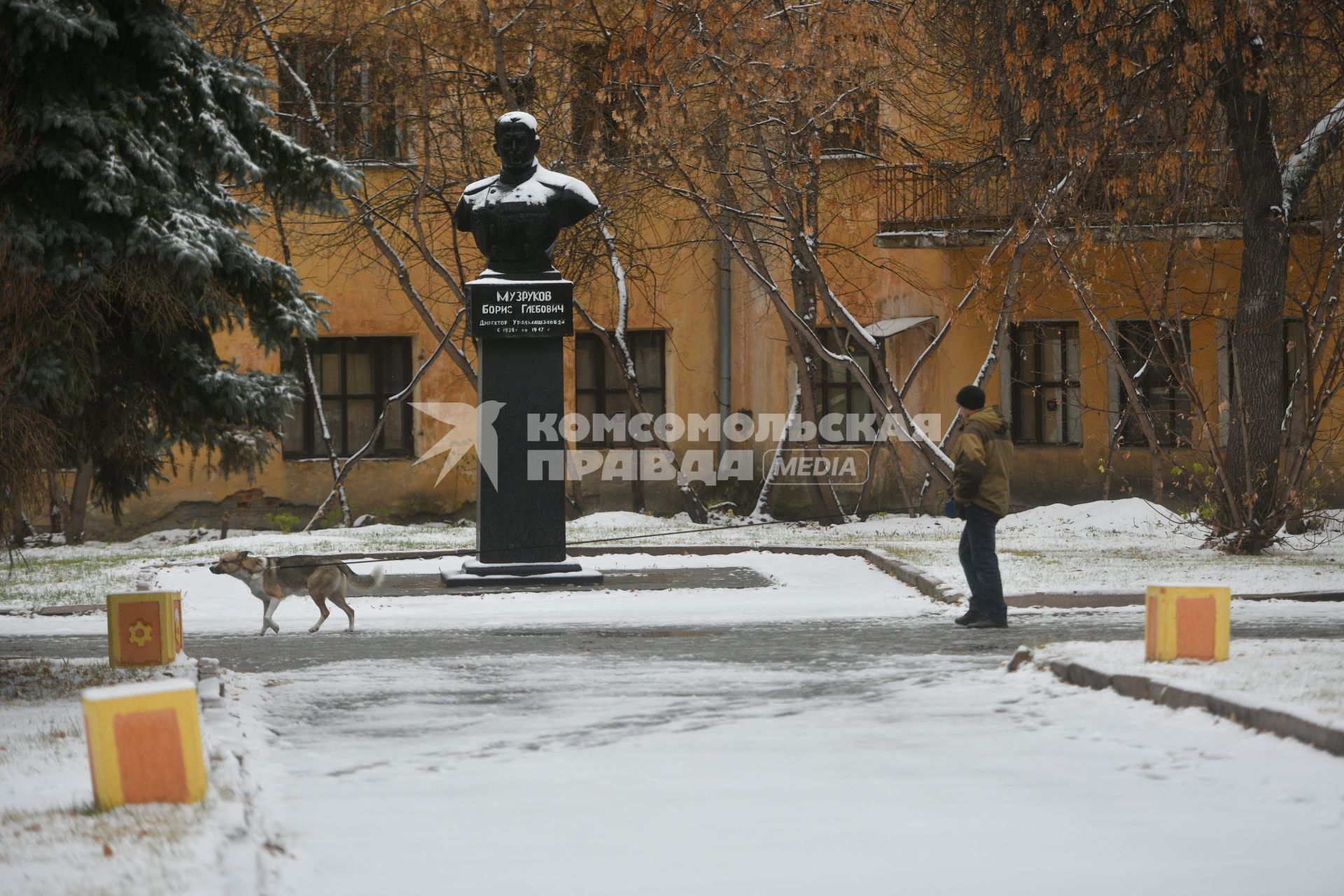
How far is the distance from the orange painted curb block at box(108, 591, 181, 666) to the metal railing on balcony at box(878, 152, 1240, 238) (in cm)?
1049

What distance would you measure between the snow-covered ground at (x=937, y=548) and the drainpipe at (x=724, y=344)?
1.86 meters

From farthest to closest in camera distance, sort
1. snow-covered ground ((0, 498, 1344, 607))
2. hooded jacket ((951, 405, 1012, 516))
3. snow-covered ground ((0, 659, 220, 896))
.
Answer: snow-covered ground ((0, 498, 1344, 607)) → hooded jacket ((951, 405, 1012, 516)) → snow-covered ground ((0, 659, 220, 896))

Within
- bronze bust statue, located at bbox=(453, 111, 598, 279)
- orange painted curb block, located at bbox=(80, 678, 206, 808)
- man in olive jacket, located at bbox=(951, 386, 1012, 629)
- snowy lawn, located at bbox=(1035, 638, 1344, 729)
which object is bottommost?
snowy lawn, located at bbox=(1035, 638, 1344, 729)

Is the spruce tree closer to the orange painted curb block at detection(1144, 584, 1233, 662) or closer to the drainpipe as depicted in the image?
the orange painted curb block at detection(1144, 584, 1233, 662)

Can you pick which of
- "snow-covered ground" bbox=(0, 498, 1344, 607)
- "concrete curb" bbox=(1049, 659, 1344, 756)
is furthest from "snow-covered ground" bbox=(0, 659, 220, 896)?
"snow-covered ground" bbox=(0, 498, 1344, 607)

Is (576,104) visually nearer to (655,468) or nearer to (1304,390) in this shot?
(655,468)

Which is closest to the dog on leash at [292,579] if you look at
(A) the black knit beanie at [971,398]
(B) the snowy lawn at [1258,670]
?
(A) the black knit beanie at [971,398]

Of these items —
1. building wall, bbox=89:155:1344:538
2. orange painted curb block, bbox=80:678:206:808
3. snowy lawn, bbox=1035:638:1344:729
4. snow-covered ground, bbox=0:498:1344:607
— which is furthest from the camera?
building wall, bbox=89:155:1344:538

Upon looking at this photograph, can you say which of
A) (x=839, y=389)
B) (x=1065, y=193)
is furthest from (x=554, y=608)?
(x=839, y=389)

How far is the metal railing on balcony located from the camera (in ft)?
57.5

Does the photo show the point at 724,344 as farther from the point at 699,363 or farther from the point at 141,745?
the point at 141,745

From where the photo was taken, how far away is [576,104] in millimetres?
24625

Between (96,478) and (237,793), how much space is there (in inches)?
235

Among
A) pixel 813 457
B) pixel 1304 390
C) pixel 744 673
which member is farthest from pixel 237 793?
pixel 813 457
